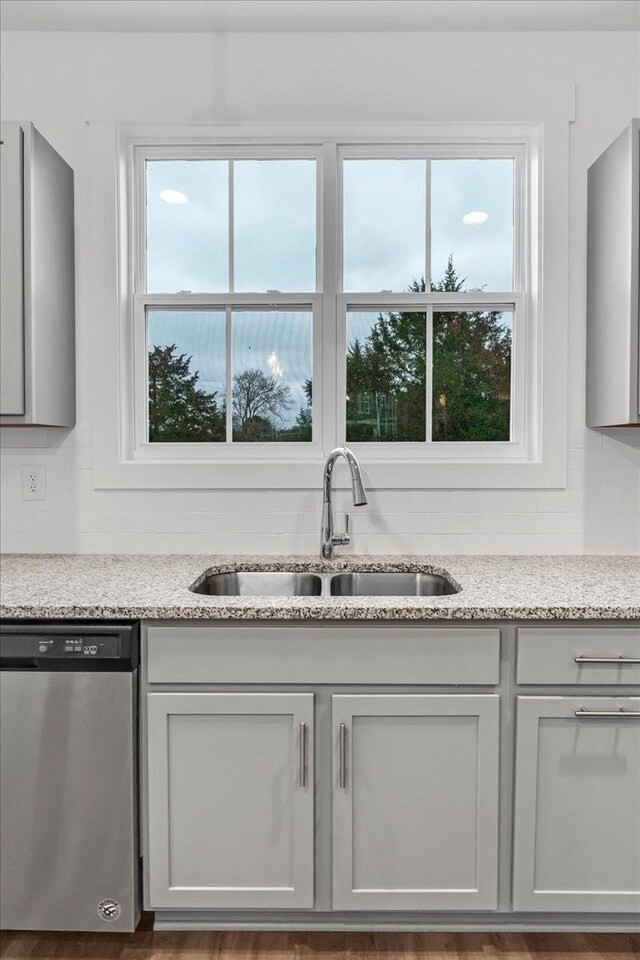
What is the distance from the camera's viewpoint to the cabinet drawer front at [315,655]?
1.72 meters

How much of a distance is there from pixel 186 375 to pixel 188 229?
554 millimetres

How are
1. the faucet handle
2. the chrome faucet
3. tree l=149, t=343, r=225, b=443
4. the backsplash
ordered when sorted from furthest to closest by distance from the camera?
tree l=149, t=343, r=225, b=443 → the backsplash → the faucet handle → the chrome faucet

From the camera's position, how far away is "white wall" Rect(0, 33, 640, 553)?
7.82 ft

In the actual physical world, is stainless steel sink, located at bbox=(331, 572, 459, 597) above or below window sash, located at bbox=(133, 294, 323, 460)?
below

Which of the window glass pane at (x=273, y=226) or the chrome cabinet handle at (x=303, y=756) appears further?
the window glass pane at (x=273, y=226)

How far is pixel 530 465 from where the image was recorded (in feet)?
7.89

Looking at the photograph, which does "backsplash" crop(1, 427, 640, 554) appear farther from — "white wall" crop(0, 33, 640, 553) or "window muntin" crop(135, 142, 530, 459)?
"window muntin" crop(135, 142, 530, 459)

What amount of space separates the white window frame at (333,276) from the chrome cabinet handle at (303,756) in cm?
94

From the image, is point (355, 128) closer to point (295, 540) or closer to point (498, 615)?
point (295, 540)

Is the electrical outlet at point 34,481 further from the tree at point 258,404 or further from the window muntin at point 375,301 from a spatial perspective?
the tree at point 258,404

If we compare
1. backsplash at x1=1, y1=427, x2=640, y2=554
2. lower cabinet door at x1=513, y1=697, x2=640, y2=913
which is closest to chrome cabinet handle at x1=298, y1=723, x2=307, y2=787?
lower cabinet door at x1=513, y1=697, x2=640, y2=913

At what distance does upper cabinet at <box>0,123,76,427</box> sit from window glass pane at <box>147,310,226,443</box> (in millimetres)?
392

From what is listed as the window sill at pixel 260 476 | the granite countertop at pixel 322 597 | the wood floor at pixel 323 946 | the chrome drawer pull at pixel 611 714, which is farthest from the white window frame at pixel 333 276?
the wood floor at pixel 323 946

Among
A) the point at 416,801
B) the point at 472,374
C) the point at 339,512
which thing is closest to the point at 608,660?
the point at 416,801
